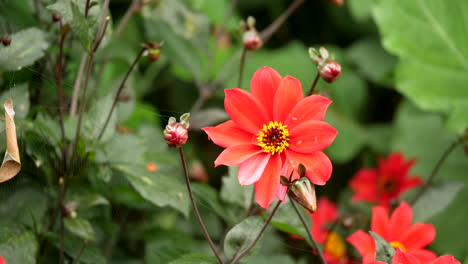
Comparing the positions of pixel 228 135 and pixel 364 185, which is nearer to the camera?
pixel 228 135

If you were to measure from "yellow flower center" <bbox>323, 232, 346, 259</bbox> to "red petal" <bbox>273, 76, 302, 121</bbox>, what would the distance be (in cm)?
42

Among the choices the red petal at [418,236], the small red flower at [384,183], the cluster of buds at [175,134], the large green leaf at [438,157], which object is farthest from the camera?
the large green leaf at [438,157]

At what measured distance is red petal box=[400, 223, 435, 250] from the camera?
2.84ft

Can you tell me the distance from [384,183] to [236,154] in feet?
2.36

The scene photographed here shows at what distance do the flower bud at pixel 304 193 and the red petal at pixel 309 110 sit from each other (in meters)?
0.08

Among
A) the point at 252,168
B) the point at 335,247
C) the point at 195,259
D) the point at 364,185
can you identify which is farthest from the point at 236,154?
the point at 364,185

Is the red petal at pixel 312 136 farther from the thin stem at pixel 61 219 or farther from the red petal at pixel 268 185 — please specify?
the thin stem at pixel 61 219

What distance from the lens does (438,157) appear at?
60.7 inches

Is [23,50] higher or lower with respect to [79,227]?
higher

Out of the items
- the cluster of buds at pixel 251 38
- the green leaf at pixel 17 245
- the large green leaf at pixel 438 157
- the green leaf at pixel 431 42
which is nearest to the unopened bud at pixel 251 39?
the cluster of buds at pixel 251 38

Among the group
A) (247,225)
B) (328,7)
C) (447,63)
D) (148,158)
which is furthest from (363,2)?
(247,225)

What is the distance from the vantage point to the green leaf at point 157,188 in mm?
791

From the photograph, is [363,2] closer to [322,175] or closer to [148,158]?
[148,158]

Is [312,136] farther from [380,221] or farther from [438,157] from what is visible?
[438,157]
